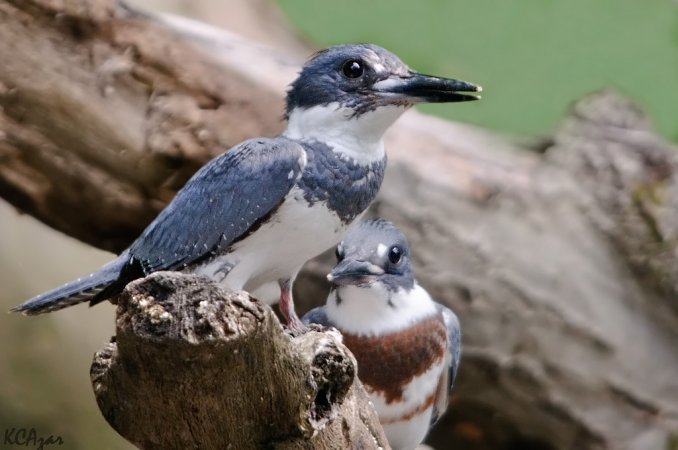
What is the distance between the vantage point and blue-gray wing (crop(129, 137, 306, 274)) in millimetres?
1773

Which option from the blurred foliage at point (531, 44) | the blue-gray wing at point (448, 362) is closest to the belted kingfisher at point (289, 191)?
the blue-gray wing at point (448, 362)

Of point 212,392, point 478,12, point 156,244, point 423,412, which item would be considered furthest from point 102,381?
point 478,12

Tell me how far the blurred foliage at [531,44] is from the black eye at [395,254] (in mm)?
1478

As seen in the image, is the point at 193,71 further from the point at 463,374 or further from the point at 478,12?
the point at 478,12

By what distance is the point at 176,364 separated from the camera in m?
1.38

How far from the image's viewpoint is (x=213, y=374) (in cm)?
141

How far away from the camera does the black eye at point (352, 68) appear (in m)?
1.89

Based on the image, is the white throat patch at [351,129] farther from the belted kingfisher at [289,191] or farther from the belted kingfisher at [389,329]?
the belted kingfisher at [389,329]

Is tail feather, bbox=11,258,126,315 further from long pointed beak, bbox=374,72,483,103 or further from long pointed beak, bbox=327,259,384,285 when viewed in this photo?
long pointed beak, bbox=374,72,483,103

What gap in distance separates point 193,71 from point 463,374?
1.24 meters

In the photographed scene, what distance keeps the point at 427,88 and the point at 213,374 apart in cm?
70
